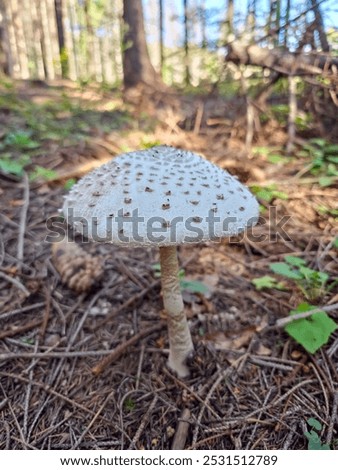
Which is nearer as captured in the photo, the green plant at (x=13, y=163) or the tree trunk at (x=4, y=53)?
the green plant at (x=13, y=163)

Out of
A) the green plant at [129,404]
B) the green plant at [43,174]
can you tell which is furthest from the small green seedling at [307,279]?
the green plant at [43,174]

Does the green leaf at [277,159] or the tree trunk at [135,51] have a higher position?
the tree trunk at [135,51]

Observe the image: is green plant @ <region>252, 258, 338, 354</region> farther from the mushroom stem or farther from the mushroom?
the mushroom

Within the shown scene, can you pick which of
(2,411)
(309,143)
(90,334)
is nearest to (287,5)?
(309,143)

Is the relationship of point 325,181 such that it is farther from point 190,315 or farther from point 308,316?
point 190,315

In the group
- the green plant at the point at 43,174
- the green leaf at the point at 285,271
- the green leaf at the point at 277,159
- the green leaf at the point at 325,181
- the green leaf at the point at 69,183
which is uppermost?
the green plant at the point at 43,174

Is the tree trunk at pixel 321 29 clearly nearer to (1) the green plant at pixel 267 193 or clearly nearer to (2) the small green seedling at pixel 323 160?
(2) the small green seedling at pixel 323 160

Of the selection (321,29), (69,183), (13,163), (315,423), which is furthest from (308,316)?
(321,29)
